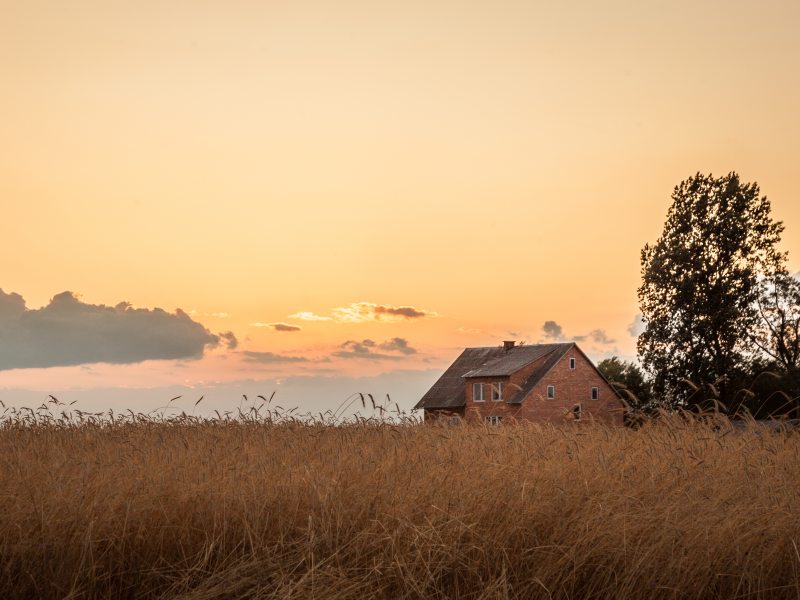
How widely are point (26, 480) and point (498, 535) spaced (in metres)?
4.41

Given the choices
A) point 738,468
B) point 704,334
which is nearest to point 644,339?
point 704,334

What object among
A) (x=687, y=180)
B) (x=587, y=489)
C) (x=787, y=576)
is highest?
(x=687, y=180)

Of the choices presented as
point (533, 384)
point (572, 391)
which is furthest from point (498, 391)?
point (572, 391)

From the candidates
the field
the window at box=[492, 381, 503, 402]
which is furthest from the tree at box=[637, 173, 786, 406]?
the field

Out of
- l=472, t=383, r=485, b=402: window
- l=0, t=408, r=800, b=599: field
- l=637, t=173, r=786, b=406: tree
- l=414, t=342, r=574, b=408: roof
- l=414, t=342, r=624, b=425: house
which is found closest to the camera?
l=0, t=408, r=800, b=599: field

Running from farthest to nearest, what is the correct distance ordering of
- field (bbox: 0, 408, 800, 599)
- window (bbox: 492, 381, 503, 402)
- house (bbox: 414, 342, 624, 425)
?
house (bbox: 414, 342, 624, 425) → window (bbox: 492, 381, 503, 402) → field (bbox: 0, 408, 800, 599)

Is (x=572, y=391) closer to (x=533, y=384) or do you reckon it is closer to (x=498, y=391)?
(x=533, y=384)

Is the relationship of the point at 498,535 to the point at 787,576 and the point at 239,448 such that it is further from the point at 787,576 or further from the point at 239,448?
the point at 239,448

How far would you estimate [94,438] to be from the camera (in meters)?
10.7

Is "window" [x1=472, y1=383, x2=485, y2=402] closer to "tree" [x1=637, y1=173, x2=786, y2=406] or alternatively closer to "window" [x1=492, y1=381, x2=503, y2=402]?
"window" [x1=492, y1=381, x2=503, y2=402]

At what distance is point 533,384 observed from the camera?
50312 mm

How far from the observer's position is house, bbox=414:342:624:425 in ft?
163

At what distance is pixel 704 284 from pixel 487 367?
17.8 meters

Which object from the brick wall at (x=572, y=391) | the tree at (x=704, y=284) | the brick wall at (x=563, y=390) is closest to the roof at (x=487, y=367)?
the brick wall at (x=563, y=390)
